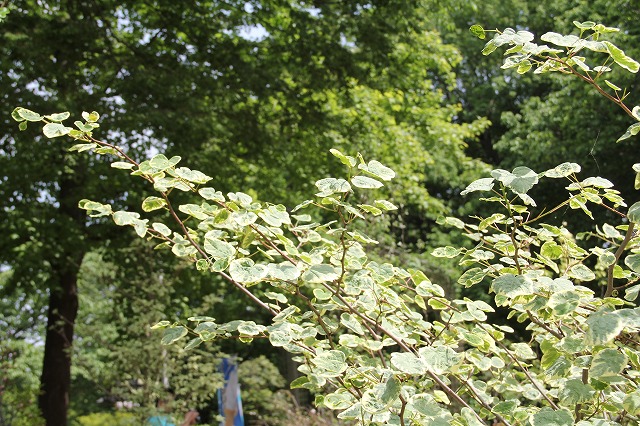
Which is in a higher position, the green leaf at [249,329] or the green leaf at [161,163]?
the green leaf at [161,163]

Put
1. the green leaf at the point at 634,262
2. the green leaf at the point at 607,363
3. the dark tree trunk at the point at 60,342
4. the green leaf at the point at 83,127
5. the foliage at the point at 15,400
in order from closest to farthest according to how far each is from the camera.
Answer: the green leaf at the point at 607,363 → the green leaf at the point at 634,262 → the green leaf at the point at 83,127 → the dark tree trunk at the point at 60,342 → the foliage at the point at 15,400

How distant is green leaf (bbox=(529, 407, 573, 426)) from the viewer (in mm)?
1649

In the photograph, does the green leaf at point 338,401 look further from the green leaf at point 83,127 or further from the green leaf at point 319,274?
the green leaf at point 83,127

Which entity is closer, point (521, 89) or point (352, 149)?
point (352, 149)

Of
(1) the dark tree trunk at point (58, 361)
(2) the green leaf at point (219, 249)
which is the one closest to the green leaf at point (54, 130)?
(2) the green leaf at point (219, 249)

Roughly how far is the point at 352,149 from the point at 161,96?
121 inches

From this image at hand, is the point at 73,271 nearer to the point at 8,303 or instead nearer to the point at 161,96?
the point at 161,96

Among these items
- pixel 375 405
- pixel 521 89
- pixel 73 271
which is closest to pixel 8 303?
pixel 73 271

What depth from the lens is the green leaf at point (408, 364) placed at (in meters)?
1.62

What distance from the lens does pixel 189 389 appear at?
8164 mm

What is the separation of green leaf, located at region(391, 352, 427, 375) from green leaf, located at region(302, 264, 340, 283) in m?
0.28

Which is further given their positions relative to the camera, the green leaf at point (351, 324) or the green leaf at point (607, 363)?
the green leaf at point (351, 324)

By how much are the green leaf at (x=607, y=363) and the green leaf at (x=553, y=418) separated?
0.43 feet

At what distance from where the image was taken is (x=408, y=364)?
1.66 metres
